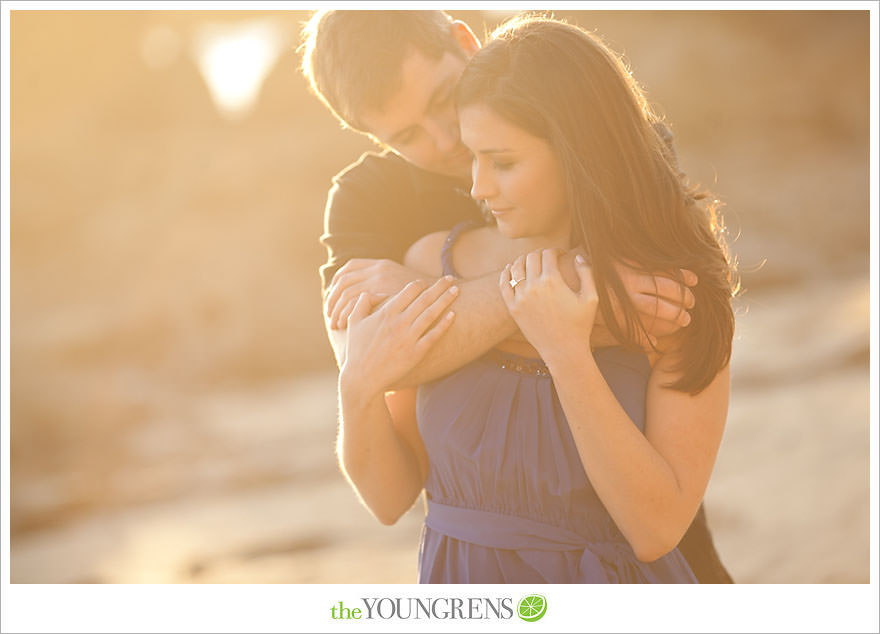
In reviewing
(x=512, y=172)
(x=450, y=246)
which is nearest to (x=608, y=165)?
(x=512, y=172)

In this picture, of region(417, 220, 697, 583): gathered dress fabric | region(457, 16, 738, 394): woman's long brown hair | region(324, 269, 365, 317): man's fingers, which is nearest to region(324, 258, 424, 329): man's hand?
region(324, 269, 365, 317): man's fingers

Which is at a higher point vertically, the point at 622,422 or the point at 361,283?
the point at 361,283

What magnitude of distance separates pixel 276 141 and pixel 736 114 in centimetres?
750

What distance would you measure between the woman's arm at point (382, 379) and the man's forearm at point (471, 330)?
0.07 ft

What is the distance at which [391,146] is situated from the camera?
198cm

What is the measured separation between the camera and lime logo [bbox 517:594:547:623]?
181cm

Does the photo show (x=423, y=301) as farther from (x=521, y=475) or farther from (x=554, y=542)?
(x=554, y=542)

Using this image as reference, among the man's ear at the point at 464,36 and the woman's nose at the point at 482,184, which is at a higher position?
the man's ear at the point at 464,36

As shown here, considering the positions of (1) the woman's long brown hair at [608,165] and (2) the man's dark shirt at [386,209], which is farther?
(2) the man's dark shirt at [386,209]

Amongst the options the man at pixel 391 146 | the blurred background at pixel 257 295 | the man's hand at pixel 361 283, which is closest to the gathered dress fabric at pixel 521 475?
the man's hand at pixel 361 283

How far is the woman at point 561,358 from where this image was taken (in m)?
1.45

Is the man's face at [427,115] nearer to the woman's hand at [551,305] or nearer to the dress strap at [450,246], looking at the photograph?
the dress strap at [450,246]

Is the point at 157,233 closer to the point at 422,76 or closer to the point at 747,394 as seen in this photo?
the point at 747,394

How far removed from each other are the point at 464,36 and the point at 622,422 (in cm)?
101
